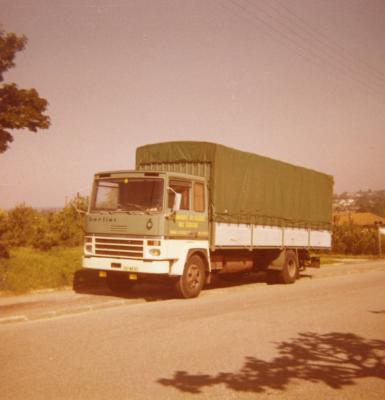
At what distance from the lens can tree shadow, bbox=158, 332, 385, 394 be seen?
5379mm

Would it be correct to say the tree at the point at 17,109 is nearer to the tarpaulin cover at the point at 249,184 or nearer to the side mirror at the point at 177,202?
the tarpaulin cover at the point at 249,184

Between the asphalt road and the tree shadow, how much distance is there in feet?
0.04

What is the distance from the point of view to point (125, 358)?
6.29 m

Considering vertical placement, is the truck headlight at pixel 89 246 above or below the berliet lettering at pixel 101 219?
below

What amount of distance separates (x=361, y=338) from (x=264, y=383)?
10.2 feet

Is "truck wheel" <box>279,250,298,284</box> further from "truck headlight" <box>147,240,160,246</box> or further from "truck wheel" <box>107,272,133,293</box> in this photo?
"truck headlight" <box>147,240,160,246</box>

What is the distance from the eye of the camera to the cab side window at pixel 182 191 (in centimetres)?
1139

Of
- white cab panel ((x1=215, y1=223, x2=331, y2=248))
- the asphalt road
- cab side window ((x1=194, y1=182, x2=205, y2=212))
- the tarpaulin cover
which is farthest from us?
white cab panel ((x1=215, y1=223, x2=331, y2=248))

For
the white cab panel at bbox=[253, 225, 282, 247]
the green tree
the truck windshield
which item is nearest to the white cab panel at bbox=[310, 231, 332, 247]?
the white cab panel at bbox=[253, 225, 282, 247]

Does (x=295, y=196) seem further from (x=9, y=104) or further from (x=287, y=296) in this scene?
(x=9, y=104)

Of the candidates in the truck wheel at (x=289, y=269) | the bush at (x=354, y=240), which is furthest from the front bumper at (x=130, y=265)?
the bush at (x=354, y=240)

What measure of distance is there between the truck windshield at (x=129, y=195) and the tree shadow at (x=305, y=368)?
4.80 meters

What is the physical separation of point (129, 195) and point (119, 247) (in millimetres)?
1195

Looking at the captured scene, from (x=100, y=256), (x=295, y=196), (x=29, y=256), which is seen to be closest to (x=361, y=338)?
(x=100, y=256)
